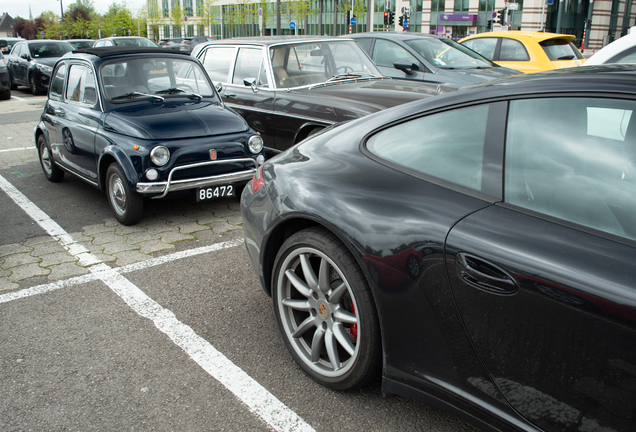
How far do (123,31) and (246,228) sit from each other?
93.7m

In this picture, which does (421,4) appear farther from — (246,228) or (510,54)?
(246,228)

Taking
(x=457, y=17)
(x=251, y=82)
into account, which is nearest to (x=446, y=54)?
(x=251, y=82)

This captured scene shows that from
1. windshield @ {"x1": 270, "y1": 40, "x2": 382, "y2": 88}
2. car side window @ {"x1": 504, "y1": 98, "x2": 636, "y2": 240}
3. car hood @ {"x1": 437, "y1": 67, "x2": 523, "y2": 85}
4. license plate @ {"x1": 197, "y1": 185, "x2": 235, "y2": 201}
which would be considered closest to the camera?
car side window @ {"x1": 504, "y1": 98, "x2": 636, "y2": 240}

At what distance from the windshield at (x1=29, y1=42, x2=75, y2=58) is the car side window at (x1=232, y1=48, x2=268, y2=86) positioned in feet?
42.0

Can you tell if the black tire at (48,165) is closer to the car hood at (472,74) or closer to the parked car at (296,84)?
the parked car at (296,84)

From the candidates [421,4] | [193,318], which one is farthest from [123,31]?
[193,318]

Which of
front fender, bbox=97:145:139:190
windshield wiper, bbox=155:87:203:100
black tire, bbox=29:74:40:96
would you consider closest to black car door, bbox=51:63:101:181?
front fender, bbox=97:145:139:190

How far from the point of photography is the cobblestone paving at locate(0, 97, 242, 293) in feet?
13.1

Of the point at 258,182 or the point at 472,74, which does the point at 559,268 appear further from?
the point at 472,74

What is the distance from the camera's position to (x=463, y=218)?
1908 mm

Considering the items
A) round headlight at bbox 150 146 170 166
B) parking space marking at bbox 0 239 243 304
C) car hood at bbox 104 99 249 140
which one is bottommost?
parking space marking at bbox 0 239 243 304

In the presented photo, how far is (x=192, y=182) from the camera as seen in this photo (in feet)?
16.2

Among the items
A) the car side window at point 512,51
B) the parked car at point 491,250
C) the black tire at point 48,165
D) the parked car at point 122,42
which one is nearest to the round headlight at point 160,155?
the black tire at point 48,165

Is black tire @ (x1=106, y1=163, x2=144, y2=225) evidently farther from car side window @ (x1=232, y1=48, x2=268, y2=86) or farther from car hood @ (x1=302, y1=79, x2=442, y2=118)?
car side window @ (x1=232, y1=48, x2=268, y2=86)
